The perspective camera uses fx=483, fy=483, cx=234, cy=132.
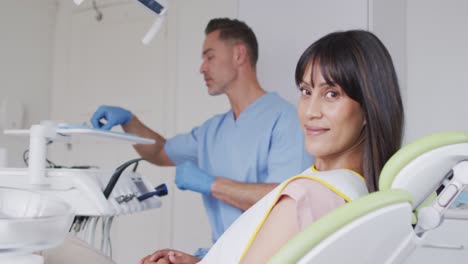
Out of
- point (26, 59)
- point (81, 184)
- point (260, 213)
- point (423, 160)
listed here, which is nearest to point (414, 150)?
point (423, 160)

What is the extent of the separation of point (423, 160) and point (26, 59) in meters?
2.57

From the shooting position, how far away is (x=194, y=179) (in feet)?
5.32

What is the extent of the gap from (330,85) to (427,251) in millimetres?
1199

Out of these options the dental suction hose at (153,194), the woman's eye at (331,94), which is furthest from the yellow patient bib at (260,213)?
the dental suction hose at (153,194)

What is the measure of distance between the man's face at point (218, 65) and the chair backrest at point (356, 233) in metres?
1.47

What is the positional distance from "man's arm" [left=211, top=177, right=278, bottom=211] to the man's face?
469 mm

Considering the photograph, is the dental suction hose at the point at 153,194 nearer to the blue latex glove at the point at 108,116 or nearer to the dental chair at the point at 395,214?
the blue latex glove at the point at 108,116

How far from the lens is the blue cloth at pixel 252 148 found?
5.43 ft

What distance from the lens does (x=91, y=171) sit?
134 cm

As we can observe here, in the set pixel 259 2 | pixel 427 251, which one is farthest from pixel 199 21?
pixel 427 251

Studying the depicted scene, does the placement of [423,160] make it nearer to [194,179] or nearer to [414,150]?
[414,150]

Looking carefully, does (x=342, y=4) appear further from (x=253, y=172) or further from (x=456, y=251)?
(x=456, y=251)

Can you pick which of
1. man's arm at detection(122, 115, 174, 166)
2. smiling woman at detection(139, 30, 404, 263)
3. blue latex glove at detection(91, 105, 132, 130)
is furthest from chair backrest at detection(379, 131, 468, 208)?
man's arm at detection(122, 115, 174, 166)

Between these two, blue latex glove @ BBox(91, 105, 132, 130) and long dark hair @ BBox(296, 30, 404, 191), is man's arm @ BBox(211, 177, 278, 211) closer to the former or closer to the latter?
blue latex glove @ BBox(91, 105, 132, 130)
